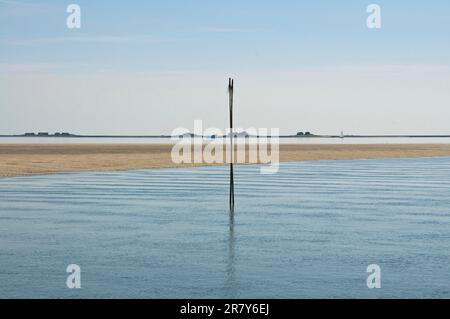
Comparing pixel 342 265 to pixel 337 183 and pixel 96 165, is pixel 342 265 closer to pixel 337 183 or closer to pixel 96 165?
pixel 337 183

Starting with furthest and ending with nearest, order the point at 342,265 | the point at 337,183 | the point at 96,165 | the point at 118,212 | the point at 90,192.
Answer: the point at 96,165 → the point at 337,183 → the point at 90,192 → the point at 118,212 → the point at 342,265

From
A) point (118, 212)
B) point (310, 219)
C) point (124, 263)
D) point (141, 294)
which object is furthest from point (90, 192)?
point (141, 294)

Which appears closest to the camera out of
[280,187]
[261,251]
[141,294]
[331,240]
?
[141,294]

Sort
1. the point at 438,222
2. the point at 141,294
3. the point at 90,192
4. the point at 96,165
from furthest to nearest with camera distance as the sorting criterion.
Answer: the point at 96,165 < the point at 90,192 < the point at 438,222 < the point at 141,294

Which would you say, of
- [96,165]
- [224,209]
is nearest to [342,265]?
[224,209]

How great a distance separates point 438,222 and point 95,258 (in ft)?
36.4

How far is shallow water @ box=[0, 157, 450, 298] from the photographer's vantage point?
13.3 meters

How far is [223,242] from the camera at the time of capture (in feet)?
60.5

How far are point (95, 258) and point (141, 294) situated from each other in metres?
3.80

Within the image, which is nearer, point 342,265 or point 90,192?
point 342,265

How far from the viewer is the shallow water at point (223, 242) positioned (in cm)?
1334

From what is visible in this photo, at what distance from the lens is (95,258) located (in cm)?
1620

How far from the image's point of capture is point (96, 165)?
59688 millimetres

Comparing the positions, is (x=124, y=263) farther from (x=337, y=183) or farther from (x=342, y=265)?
(x=337, y=183)
